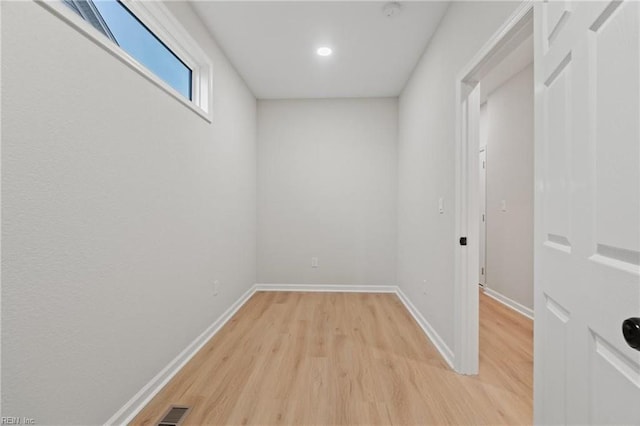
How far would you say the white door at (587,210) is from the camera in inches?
23.3

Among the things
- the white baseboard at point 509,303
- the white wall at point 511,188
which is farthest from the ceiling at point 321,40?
the white baseboard at point 509,303

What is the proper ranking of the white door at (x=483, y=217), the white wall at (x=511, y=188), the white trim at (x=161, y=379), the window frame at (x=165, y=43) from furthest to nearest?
the white door at (x=483, y=217), the white wall at (x=511, y=188), the white trim at (x=161, y=379), the window frame at (x=165, y=43)

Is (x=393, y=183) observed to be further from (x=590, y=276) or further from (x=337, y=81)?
(x=590, y=276)

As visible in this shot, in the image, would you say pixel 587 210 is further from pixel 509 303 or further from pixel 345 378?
pixel 509 303

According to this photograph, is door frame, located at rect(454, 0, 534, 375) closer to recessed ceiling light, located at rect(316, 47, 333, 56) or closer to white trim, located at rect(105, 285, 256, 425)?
recessed ceiling light, located at rect(316, 47, 333, 56)

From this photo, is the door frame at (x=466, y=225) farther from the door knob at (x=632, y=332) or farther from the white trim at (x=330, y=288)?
the white trim at (x=330, y=288)

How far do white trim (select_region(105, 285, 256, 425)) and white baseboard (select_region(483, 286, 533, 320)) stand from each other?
3152 millimetres

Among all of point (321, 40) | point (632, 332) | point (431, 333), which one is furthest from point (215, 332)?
point (321, 40)

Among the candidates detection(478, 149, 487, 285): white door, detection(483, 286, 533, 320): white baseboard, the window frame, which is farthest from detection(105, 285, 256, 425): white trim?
detection(478, 149, 487, 285): white door

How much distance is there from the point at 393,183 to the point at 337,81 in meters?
1.52

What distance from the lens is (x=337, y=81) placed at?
342 cm

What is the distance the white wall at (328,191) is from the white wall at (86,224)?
1839mm

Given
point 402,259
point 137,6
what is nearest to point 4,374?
point 137,6

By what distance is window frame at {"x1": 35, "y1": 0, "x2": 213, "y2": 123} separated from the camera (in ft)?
3.93
